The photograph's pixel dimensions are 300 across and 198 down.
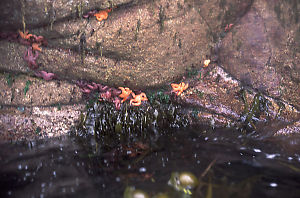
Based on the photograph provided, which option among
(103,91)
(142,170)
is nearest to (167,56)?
(103,91)

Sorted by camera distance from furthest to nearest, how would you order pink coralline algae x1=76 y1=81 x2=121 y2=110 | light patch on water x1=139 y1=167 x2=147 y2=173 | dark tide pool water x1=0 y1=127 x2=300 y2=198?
pink coralline algae x1=76 y1=81 x2=121 y2=110, light patch on water x1=139 y1=167 x2=147 y2=173, dark tide pool water x1=0 y1=127 x2=300 y2=198

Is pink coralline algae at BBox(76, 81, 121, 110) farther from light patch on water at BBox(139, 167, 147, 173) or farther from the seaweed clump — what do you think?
light patch on water at BBox(139, 167, 147, 173)

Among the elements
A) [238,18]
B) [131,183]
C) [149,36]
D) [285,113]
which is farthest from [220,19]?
[131,183]

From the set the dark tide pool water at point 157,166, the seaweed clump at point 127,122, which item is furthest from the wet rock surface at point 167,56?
the dark tide pool water at point 157,166

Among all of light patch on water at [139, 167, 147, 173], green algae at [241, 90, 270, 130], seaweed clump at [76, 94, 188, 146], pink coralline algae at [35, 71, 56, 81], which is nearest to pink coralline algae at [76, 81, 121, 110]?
seaweed clump at [76, 94, 188, 146]

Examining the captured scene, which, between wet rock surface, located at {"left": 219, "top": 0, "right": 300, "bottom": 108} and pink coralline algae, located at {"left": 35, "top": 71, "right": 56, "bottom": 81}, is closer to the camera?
pink coralline algae, located at {"left": 35, "top": 71, "right": 56, "bottom": 81}

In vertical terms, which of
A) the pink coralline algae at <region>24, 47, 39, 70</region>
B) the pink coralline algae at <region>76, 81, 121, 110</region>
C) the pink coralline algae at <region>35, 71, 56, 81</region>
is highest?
the pink coralline algae at <region>24, 47, 39, 70</region>
